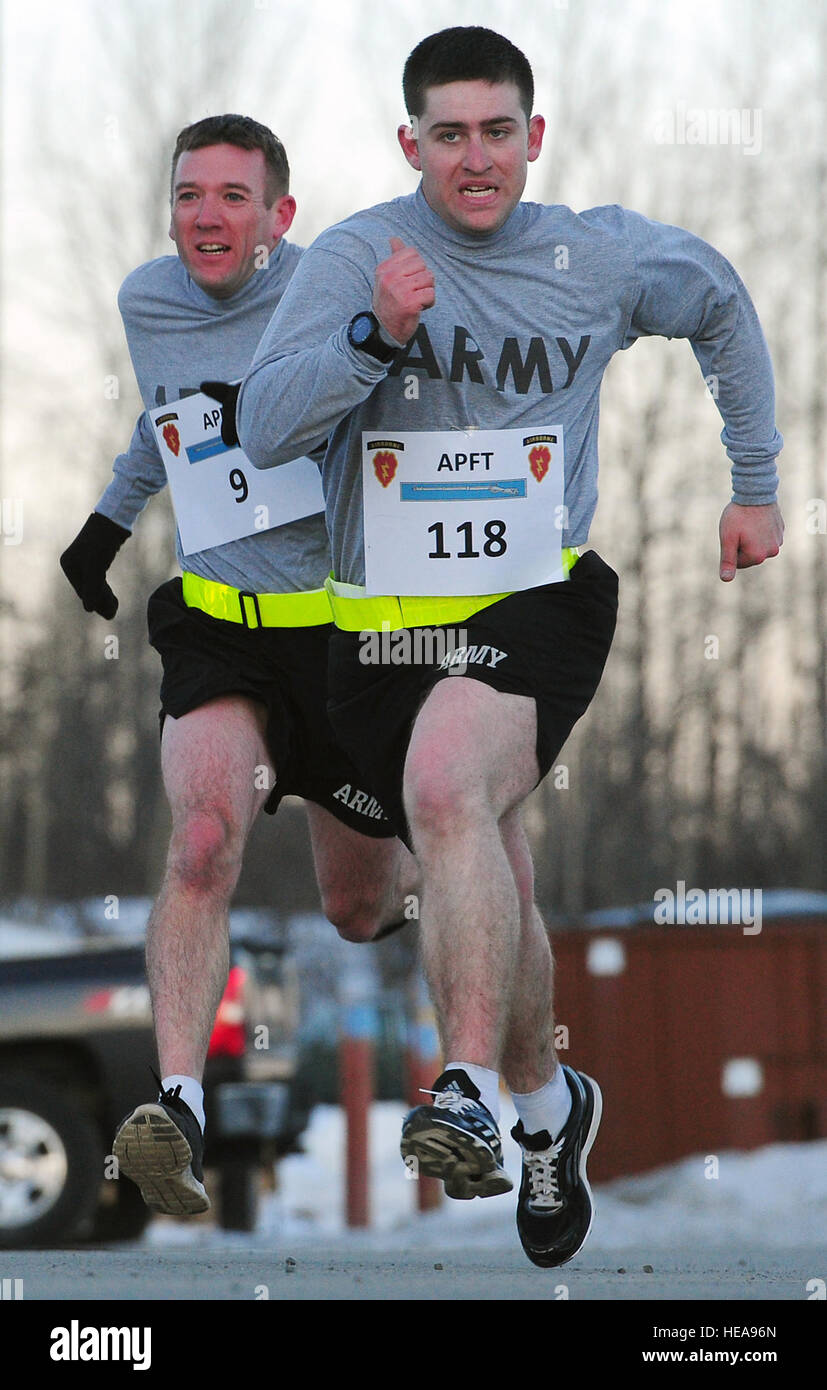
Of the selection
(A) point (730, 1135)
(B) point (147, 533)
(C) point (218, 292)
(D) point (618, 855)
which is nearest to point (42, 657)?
(B) point (147, 533)

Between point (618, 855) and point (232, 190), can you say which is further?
point (618, 855)

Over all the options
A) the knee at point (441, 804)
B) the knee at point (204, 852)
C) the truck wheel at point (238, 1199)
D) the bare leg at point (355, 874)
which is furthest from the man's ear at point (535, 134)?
the truck wheel at point (238, 1199)

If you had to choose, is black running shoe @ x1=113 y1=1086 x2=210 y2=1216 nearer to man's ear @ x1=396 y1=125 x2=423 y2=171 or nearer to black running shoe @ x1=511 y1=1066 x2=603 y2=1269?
black running shoe @ x1=511 y1=1066 x2=603 y2=1269

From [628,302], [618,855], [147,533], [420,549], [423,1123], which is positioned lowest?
[423,1123]

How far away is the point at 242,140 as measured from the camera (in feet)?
17.3

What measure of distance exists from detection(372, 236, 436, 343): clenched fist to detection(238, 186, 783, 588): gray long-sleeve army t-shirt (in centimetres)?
22

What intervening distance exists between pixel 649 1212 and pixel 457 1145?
839 cm

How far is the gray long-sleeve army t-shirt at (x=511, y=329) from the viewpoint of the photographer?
4.36 metres

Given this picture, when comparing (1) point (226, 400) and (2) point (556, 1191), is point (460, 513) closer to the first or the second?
(1) point (226, 400)
